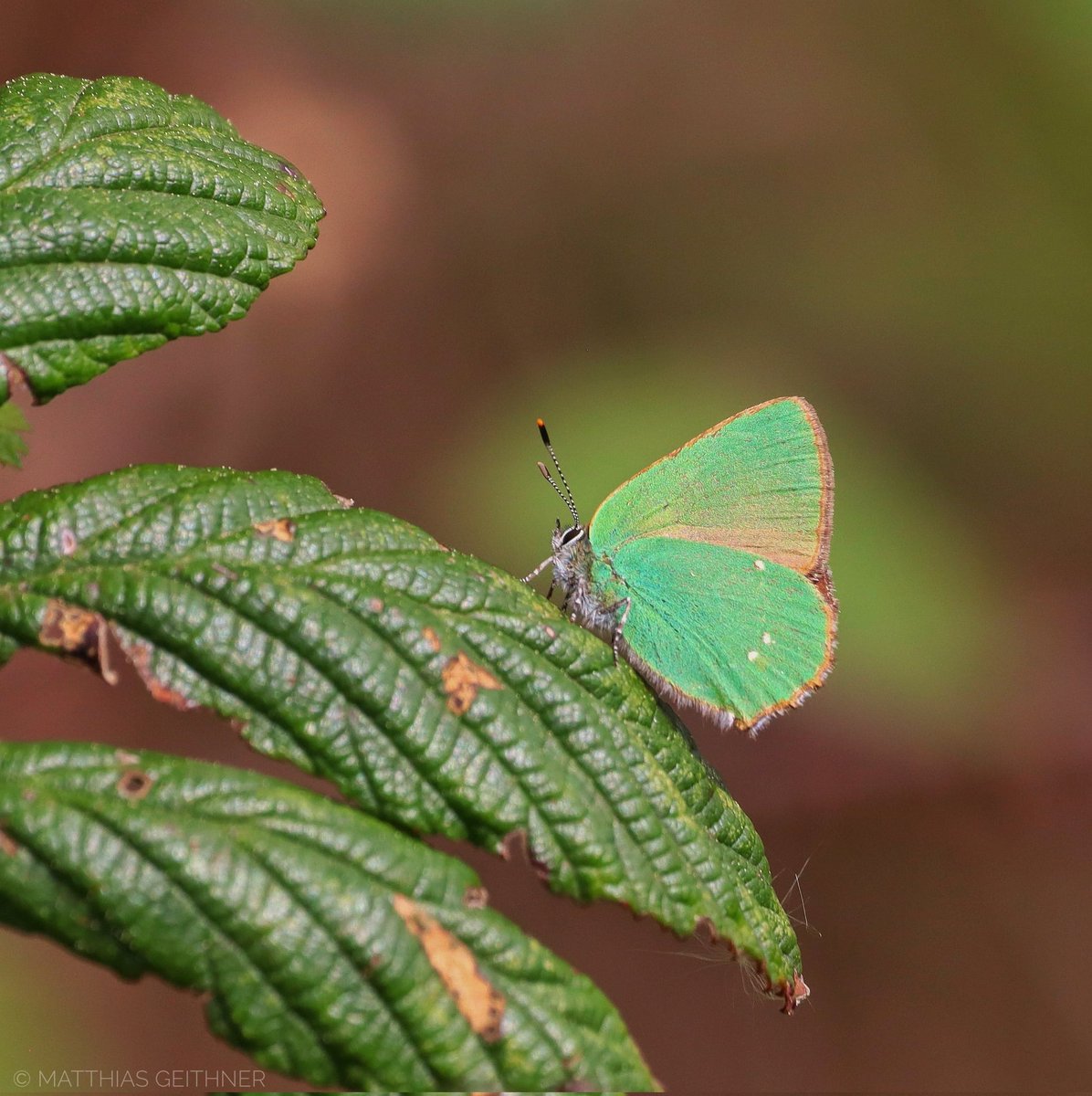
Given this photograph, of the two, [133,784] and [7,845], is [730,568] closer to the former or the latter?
[133,784]

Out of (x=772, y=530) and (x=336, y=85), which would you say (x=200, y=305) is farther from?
(x=336, y=85)

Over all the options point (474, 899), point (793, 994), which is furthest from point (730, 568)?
point (474, 899)

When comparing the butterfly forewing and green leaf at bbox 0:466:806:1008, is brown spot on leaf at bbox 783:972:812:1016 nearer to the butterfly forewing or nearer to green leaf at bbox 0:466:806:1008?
green leaf at bbox 0:466:806:1008

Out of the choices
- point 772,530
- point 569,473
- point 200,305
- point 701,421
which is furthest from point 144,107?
point 701,421

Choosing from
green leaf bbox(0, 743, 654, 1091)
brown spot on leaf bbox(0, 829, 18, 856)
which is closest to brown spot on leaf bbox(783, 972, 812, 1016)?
green leaf bbox(0, 743, 654, 1091)

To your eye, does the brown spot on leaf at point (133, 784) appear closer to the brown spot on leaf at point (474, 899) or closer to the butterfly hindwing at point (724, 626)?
the brown spot on leaf at point (474, 899)

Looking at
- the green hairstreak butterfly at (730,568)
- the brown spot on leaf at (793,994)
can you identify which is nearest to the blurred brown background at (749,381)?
the green hairstreak butterfly at (730,568)
